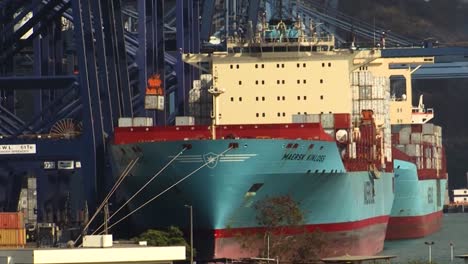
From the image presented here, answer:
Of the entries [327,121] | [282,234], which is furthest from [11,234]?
[327,121]

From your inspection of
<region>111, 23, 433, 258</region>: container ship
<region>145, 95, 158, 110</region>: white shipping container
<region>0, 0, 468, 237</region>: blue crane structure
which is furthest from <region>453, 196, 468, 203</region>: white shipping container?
<region>145, 95, 158, 110</region>: white shipping container

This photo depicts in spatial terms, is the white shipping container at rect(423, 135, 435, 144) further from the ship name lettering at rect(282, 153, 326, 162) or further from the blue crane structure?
the ship name lettering at rect(282, 153, 326, 162)

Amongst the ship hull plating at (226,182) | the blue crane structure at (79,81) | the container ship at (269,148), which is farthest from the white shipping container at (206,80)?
the ship hull plating at (226,182)

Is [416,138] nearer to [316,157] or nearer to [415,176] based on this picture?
[415,176]

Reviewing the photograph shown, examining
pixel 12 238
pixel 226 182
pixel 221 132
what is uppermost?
pixel 221 132

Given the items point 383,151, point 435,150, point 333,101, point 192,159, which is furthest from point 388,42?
point 192,159
